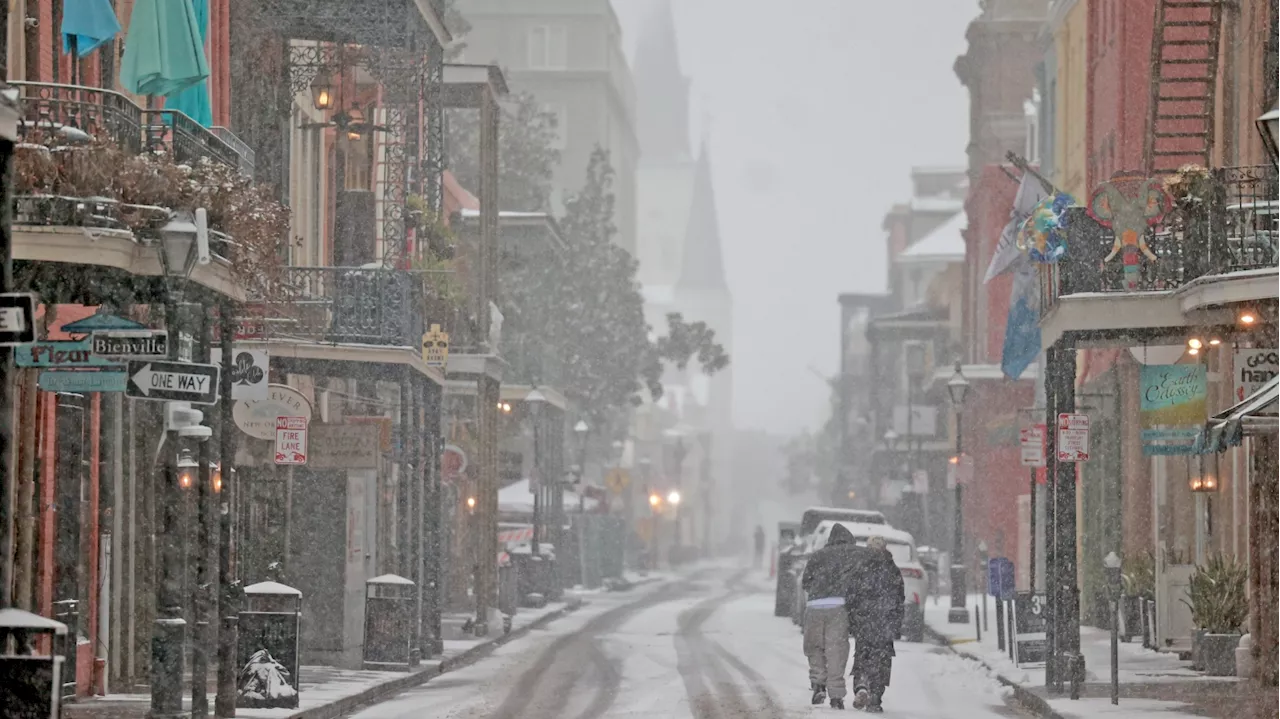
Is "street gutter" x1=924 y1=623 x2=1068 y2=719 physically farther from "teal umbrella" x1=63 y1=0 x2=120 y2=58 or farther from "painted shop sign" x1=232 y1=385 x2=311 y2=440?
"teal umbrella" x1=63 y1=0 x2=120 y2=58

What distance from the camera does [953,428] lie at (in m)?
61.0

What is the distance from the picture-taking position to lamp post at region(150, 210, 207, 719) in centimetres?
1659

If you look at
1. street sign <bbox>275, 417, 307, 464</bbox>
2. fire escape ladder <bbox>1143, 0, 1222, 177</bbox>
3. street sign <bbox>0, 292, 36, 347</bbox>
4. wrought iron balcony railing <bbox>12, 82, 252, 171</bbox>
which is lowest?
street sign <bbox>275, 417, 307, 464</bbox>

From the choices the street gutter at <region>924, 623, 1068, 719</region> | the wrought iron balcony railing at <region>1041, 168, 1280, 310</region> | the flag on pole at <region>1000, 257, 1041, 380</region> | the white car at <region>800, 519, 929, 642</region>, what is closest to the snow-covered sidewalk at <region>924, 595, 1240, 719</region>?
the street gutter at <region>924, 623, 1068, 719</region>

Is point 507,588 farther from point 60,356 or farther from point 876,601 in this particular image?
point 60,356

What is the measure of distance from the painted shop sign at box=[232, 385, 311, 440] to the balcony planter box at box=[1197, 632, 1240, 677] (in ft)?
31.4

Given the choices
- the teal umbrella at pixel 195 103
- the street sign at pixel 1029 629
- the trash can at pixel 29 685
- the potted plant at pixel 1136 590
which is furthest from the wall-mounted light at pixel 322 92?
the trash can at pixel 29 685

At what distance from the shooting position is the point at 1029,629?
26.5 meters

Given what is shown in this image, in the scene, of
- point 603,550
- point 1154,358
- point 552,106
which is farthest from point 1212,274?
→ point 552,106

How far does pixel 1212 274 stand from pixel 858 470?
79.0 meters

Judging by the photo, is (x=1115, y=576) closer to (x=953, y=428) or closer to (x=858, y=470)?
(x=953, y=428)

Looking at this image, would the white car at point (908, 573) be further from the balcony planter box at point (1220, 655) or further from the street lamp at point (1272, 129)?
the street lamp at point (1272, 129)

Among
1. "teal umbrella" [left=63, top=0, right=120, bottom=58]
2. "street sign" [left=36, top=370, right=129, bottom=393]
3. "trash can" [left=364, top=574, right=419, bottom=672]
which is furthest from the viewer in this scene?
Result: "trash can" [left=364, top=574, right=419, bottom=672]

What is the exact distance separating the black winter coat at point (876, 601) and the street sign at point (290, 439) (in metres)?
6.18
